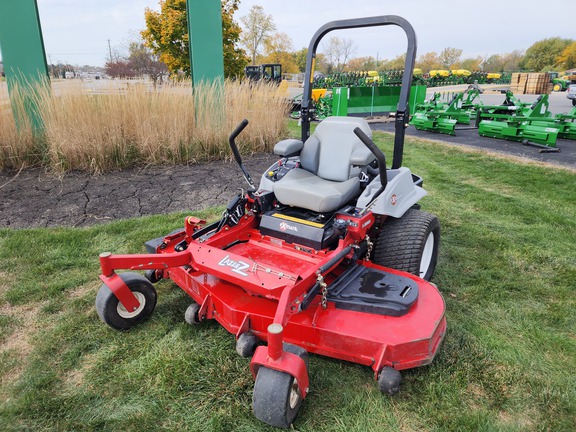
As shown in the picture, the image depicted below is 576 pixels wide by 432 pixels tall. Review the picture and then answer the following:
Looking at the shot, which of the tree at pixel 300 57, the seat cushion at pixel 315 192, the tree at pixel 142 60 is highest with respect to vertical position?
the tree at pixel 300 57

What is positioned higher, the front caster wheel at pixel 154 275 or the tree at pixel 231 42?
the tree at pixel 231 42

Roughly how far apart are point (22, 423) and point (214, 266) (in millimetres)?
1083

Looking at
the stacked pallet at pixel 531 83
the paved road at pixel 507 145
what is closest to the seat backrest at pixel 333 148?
the paved road at pixel 507 145

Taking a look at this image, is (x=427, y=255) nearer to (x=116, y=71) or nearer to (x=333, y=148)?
(x=333, y=148)

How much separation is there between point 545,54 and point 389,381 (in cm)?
6547

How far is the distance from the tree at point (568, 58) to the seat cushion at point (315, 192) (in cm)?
6127

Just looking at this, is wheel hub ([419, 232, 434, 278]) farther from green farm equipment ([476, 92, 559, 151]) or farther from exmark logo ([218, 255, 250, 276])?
green farm equipment ([476, 92, 559, 151])

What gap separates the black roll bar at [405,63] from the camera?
8.95 feet

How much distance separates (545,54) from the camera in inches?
2112

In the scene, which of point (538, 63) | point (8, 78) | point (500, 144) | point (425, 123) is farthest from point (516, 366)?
point (538, 63)

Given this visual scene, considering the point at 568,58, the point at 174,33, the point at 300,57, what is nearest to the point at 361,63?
the point at 300,57

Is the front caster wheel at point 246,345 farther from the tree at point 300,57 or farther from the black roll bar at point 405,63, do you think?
the tree at point 300,57

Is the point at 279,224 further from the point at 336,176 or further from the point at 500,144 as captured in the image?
the point at 500,144

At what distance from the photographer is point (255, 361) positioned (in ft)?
5.60
